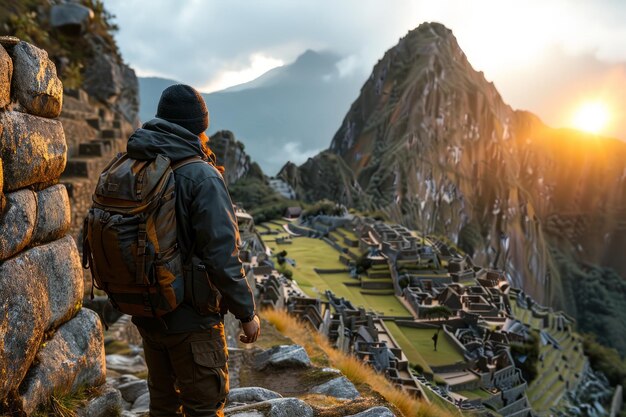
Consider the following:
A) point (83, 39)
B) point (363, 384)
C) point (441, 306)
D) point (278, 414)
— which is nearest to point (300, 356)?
point (363, 384)

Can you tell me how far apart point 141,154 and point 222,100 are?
112378mm

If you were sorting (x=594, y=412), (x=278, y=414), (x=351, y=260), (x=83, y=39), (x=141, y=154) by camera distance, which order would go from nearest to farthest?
(x=141, y=154)
(x=278, y=414)
(x=83, y=39)
(x=594, y=412)
(x=351, y=260)

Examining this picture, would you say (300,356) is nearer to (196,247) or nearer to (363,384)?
(363,384)

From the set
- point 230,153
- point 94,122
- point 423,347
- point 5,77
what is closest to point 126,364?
point 5,77

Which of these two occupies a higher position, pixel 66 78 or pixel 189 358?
pixel 66 78

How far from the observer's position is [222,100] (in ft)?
362

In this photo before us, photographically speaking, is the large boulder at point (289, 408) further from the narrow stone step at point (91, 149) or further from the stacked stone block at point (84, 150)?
the narrow stone step at point (91, 149)

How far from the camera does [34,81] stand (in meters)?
3.13

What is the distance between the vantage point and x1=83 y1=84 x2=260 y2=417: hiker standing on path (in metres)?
2.57

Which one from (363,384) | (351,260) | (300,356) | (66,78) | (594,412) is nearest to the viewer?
(363,384)

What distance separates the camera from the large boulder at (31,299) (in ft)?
8.80

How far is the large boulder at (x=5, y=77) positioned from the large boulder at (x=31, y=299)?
95 centimetres

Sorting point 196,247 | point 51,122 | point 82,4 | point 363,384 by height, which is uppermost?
point 82,4

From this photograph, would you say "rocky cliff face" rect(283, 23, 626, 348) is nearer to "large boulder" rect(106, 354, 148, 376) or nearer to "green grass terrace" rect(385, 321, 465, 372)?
"green grass terrace" rect(385, 321, 465, 372)
